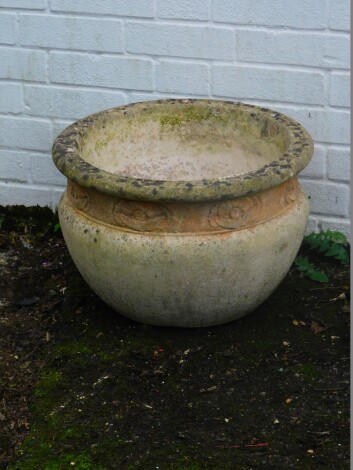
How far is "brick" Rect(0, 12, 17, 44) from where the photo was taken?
4066 millimetres

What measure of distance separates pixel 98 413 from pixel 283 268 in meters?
0.84

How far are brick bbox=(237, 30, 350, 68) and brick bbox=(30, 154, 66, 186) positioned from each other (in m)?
1.00

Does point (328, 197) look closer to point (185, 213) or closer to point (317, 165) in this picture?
point (317, 165)

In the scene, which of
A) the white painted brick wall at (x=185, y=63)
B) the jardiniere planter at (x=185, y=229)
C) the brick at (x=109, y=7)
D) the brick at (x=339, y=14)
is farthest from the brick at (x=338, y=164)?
the brick at (x=109, y=7)

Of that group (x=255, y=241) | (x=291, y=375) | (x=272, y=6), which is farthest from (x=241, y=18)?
(x=291, y=375)

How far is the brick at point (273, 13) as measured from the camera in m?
3.73

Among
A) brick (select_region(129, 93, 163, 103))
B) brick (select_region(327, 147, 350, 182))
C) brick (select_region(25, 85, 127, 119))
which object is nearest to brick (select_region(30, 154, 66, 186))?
brick (select_region(25, 85, 127, 119))

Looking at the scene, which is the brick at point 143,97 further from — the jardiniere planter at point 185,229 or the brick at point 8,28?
the brick at point 8,28

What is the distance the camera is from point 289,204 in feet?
11.2

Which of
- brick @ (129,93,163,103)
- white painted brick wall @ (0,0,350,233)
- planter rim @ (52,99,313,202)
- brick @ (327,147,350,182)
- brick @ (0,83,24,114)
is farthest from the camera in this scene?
brick @ (0,83,24,114)

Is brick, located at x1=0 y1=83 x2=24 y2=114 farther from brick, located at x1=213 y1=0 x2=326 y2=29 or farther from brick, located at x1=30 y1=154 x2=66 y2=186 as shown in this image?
brick, located at x1=213 y1=0 x2=326 y2=29

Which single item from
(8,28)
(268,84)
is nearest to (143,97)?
(268,84)

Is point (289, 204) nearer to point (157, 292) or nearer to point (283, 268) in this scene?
point (283, 268)

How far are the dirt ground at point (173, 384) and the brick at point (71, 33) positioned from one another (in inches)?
37.9
